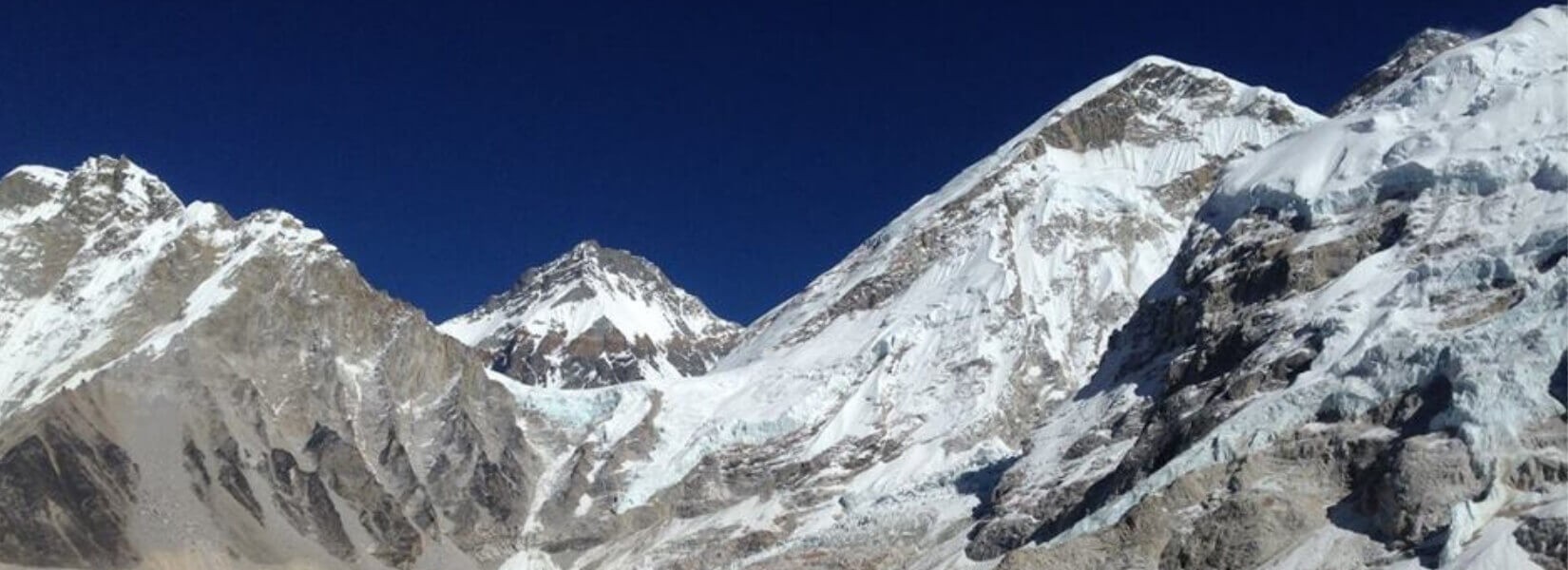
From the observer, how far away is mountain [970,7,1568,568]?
12375 centimetres

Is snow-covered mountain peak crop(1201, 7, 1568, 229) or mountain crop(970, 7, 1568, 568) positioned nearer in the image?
mountain crop(970, 7, 1568, 568)

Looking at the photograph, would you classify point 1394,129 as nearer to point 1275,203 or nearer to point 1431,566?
point 1275,203

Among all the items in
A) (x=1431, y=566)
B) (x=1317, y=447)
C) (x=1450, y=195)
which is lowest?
(x=1431, y=566)

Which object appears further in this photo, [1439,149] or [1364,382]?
[1439,149]

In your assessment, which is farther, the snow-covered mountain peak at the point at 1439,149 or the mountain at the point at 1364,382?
the snow-covered mountain peak at the point at 1439,149

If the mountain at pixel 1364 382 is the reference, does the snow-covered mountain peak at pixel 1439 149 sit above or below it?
above

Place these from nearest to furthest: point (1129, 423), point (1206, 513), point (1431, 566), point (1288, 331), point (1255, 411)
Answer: point (1431, 566) → point (1206, 513) → point (1255, 411) → point (1288, 331) → point (1129, 423)

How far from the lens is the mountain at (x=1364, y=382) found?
406 ft

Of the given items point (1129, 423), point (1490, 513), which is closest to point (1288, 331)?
point (1129, 423)

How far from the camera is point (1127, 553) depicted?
136 meters

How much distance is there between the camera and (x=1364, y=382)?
14100 cm

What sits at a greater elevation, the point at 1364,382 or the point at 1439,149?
the point at 1439,149

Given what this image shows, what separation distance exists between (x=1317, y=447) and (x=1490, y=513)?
18984mm

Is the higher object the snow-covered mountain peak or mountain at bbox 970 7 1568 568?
the snow-covered mountain peak
